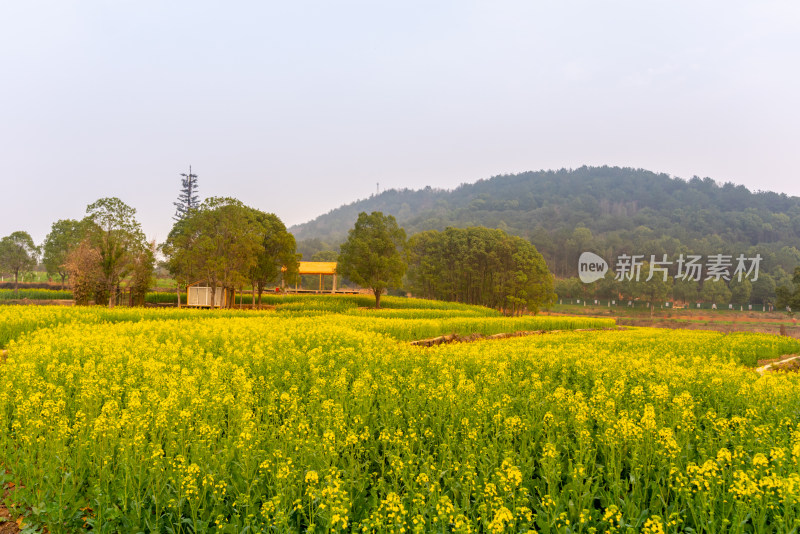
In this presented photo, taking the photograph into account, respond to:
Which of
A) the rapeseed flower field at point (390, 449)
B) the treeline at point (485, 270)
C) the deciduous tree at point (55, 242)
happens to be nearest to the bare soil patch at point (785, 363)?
the rapeseed flower field at point (390, 449)

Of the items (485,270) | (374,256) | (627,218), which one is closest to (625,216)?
(627,218)

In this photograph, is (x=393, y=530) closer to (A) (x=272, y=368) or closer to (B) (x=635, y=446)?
(B) (x=635, y=446)

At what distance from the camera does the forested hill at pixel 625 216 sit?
352 feet

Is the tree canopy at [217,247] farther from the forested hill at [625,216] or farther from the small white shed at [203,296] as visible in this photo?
the forested hill at [625,216]

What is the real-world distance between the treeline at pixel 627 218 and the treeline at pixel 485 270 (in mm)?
44920

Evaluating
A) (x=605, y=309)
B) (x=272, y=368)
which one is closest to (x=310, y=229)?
(x=605, y=309)

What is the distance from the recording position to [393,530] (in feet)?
10.8

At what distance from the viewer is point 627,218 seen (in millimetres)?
134250

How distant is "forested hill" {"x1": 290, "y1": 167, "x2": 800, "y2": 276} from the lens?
107m

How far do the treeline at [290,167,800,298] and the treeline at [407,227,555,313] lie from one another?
4492 cm

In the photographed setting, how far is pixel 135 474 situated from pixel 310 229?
199957 mm

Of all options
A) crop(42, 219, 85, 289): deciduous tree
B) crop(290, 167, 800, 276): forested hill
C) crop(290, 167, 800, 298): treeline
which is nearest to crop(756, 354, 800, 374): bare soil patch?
crop(42, 219, 85, 289): deciduous tree

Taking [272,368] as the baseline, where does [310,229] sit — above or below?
above

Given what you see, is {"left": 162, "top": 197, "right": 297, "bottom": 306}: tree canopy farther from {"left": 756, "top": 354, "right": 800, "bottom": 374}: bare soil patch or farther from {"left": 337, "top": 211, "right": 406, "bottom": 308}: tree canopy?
{"left": 756, "top": 354, "right": 800, "bottom": 374}: bare soil patch
